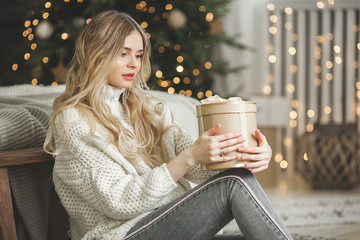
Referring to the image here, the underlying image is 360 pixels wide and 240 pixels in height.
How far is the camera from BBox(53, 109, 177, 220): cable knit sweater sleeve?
113cm

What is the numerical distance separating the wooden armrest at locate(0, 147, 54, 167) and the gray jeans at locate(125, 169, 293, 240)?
1.12 ft

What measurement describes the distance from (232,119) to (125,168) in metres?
0.34

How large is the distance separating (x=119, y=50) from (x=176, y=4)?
176cm

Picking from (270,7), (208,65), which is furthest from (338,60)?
(208,65)

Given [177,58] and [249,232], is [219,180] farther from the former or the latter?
[177,58]

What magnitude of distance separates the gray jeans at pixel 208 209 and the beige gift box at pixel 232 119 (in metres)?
0.07

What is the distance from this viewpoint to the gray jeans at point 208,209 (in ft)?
3.70

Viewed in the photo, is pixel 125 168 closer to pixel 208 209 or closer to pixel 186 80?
pixel 208 209

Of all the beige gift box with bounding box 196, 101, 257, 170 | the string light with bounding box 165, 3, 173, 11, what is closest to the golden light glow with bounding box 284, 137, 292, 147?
the string light with bounding box 165, 3, 173, 11

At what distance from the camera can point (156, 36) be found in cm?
280

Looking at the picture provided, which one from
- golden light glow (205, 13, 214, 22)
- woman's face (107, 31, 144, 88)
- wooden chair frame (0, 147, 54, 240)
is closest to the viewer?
wooden chair frame (0, 147, 54, 240)

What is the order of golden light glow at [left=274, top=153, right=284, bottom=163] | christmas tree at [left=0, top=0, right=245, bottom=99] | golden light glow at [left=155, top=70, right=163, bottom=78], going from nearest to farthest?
christmas tree at [left=0, top=0, right=245, bottom=99], golden light glow at [left=155, top=70, right=163, bottom=78], golden light glow at [left=274, top=153, right=284, bottom=163]

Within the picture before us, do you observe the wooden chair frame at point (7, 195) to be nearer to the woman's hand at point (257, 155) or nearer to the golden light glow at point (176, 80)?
the woman's hand at point (257, 155)

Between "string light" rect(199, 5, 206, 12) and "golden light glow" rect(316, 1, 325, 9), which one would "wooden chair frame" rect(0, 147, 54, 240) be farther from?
"golden light glow" rect(316, 1, 325, 9)
